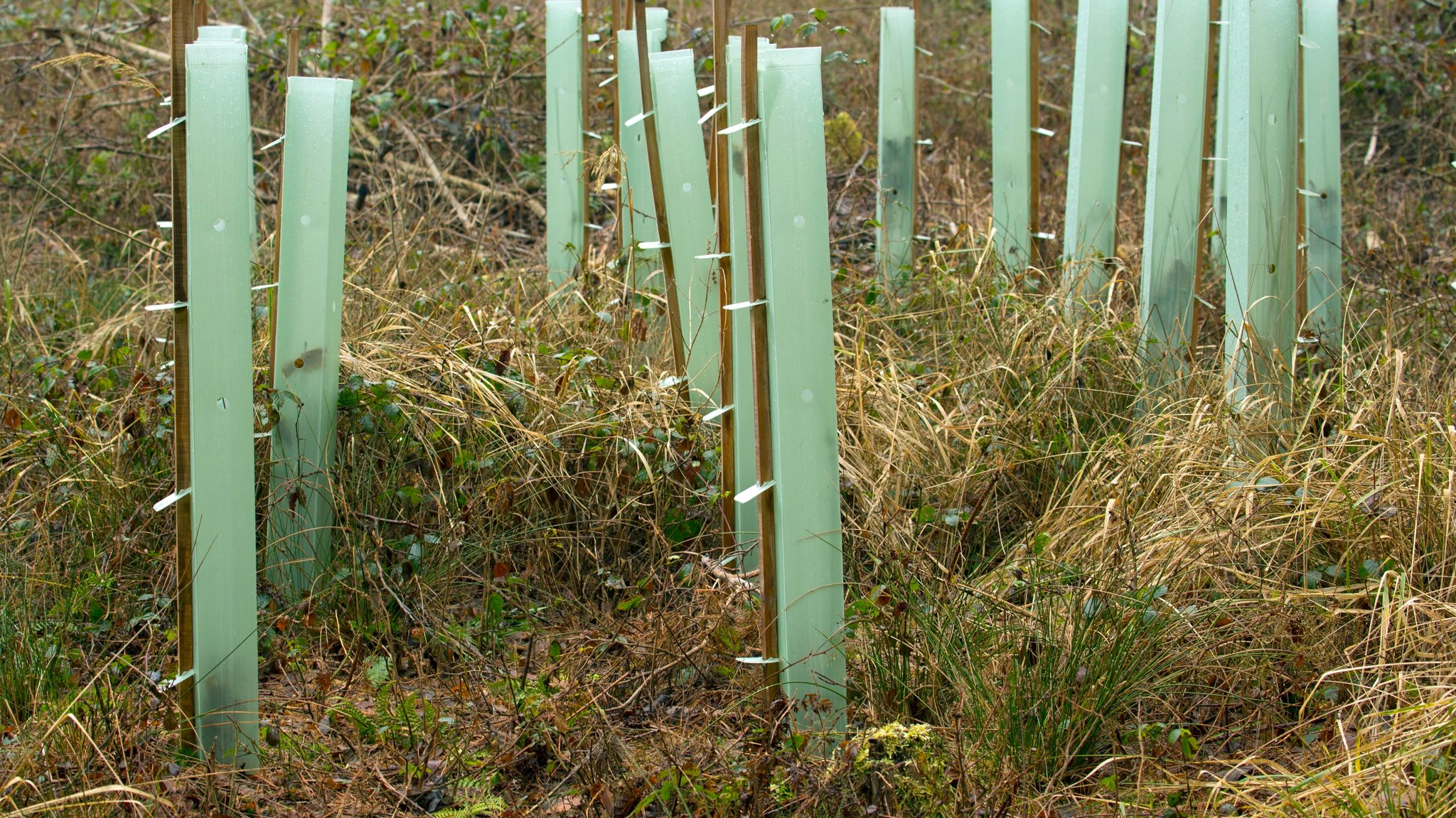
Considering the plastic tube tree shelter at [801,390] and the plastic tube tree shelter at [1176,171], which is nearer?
the plastic tube tree shelter at [801,390]

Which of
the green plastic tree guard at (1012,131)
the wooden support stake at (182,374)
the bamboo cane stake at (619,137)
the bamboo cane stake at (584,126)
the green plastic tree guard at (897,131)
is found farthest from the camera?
the green plastic tree guard at (897,131)

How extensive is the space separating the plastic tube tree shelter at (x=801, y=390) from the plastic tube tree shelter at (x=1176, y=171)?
1.81 meters

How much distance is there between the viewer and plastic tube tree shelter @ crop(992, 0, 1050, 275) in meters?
4.22

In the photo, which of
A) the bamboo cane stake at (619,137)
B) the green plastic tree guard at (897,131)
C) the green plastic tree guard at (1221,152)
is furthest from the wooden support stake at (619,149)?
the green plastic tree guard at (1221,152)

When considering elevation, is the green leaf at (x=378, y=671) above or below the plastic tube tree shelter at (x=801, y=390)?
below

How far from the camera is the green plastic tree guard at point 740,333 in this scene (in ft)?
7.14

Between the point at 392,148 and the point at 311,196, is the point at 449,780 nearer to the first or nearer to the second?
the point at 311,196

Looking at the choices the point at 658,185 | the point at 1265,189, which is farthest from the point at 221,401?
the point at 1265,189

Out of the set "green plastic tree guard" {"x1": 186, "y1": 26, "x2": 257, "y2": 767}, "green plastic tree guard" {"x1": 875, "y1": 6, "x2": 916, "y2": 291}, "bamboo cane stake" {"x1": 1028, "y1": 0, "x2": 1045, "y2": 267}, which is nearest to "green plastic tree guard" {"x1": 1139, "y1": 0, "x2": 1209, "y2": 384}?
"bamboo cane stake" {"x1": 1028, "y1": 0, "x2": 1045, "y2": 267}

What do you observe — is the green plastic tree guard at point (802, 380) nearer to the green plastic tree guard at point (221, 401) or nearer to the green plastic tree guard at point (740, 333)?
the green plastic tree guard at point (740, 333)

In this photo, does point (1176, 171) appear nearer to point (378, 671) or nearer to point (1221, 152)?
point (1221, 152)

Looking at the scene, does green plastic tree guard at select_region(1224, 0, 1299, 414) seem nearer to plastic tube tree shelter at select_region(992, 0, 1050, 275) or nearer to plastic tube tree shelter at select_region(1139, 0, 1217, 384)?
plastic tube tree shelter at select_region(1139, 0, 1217, 384)

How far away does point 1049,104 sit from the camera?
6.68m

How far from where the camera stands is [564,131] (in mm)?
4297
